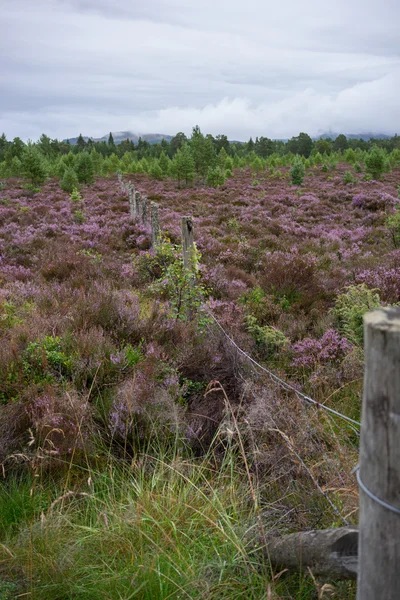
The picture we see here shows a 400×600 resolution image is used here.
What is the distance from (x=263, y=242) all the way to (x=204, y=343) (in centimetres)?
915

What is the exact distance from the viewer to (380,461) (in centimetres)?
112

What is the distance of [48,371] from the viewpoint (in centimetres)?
405

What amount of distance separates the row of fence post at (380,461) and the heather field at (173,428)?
0.60 meters

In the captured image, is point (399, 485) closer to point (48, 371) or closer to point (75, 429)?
point (75, 429)

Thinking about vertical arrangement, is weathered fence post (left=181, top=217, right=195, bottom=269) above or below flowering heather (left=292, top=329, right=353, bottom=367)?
above

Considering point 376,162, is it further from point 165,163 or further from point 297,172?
point 165,163

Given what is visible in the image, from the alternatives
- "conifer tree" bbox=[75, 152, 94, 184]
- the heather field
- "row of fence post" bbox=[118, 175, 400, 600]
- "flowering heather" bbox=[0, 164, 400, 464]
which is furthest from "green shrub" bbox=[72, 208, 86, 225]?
"conifer tree" bbox=[75, 152, 94, 184]

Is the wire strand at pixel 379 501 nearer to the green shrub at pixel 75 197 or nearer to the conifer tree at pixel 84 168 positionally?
the green shrub at pixel 75 197

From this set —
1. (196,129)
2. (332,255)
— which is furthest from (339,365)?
(196,129)

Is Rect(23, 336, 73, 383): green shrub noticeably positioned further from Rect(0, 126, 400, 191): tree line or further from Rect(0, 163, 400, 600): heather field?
Rect(0, 126, 400, 191): tree line

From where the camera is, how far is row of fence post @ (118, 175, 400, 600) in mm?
1047

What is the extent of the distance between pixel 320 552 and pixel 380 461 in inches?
33.3

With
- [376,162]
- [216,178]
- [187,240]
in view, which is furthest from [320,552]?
[376,162]

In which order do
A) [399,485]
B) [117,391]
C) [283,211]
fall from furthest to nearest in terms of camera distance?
[283,211] → [117,391] → [399,485]
